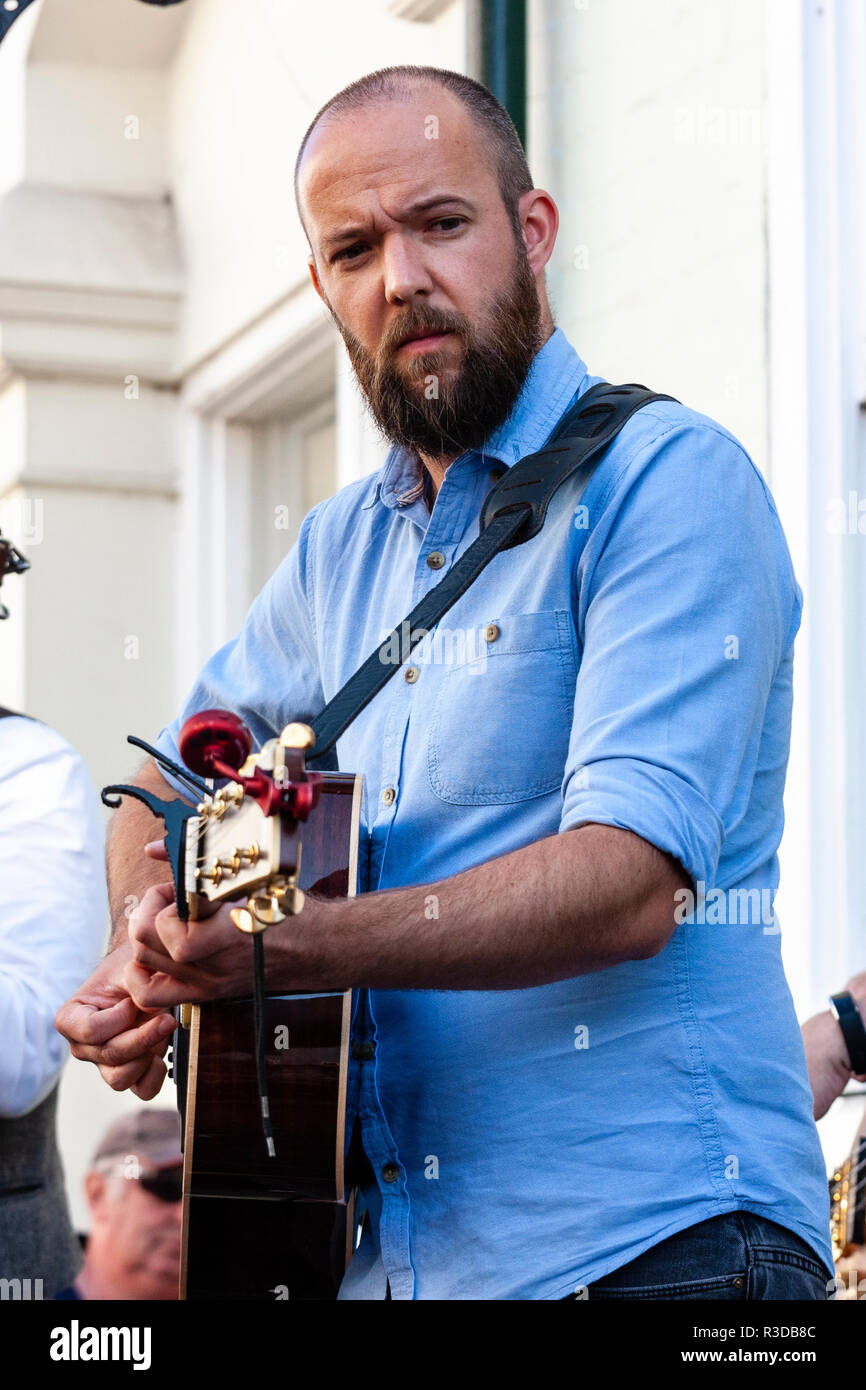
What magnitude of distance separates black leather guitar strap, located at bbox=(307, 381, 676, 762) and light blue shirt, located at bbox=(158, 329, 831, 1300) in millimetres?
23

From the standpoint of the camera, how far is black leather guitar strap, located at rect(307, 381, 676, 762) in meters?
2.07

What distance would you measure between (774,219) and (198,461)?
10.5 ft

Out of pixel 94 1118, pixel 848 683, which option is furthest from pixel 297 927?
pixel 94 1118

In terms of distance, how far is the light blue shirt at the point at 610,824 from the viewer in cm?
186

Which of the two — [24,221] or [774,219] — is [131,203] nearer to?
[24,221]

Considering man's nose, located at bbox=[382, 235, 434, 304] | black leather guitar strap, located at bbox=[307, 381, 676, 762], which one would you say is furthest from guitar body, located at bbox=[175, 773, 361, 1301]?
man's nose, located at bbox=[382, 235, 434, 304]

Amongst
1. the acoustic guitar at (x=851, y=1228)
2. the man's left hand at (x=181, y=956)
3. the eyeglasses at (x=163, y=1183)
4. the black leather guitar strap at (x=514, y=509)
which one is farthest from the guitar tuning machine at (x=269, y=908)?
the eyeglasses at (x=163, y=1183)

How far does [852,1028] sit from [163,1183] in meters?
1.92

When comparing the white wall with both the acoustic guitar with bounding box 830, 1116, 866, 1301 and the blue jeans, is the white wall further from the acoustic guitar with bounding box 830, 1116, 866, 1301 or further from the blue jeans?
the blue jeans

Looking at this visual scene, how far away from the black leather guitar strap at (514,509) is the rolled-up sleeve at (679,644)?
86 mm

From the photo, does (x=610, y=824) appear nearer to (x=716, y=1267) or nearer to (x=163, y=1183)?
(x=716, y=1267)

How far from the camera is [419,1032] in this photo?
205cm

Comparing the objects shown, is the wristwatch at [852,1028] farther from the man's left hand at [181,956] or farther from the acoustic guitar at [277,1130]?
the man's left hand at [181,956]
